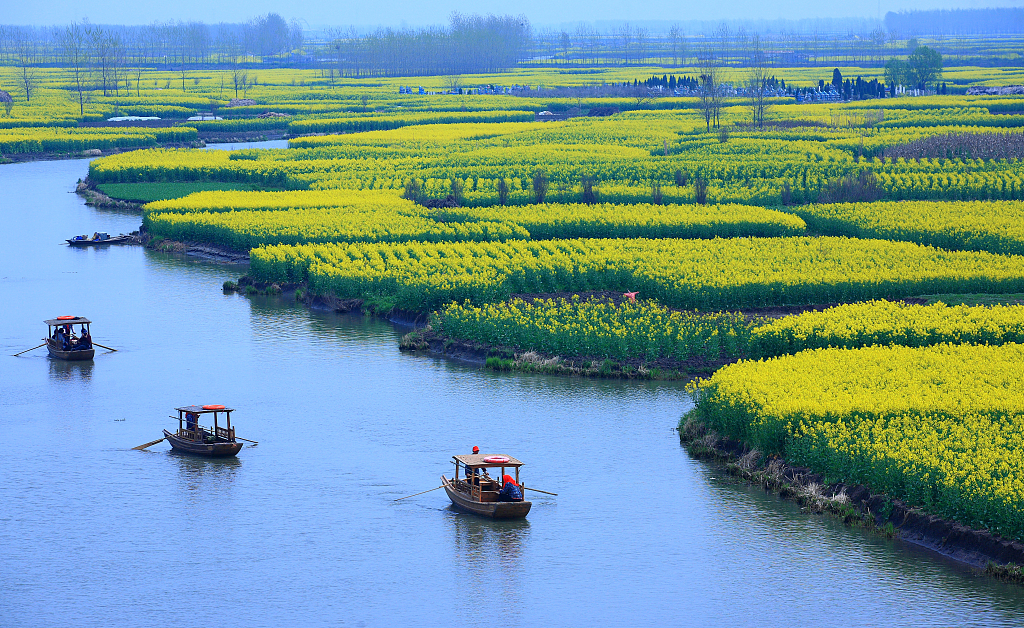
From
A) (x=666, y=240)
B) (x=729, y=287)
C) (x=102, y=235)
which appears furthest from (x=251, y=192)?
(x=729, y=287)

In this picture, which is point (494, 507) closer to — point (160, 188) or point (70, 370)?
point (70, 370)

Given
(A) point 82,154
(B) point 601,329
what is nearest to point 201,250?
(B) point 601,329

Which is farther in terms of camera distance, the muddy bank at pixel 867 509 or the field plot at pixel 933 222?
the field plot at pixel 933 222

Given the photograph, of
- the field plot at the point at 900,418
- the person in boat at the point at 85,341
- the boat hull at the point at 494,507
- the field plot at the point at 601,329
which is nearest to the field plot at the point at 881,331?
the field plot at the point at 601,329

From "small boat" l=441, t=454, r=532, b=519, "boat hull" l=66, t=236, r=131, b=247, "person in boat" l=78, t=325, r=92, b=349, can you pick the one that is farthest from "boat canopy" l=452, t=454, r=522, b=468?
"boat hull" l=66, t=236, r=131, b=247

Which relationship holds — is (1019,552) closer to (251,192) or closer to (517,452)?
(517,452)

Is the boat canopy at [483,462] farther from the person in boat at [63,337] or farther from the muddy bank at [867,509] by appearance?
the person in boat at [63,337]

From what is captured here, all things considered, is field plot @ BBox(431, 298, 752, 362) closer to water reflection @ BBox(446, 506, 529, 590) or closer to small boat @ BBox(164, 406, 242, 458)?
small boat @ BBox(164, 406, 242, 458)
